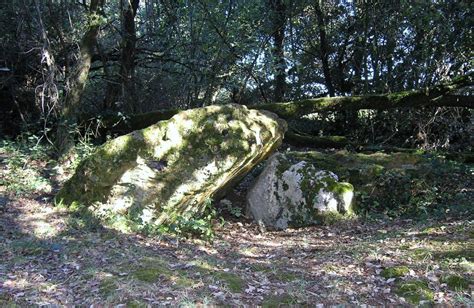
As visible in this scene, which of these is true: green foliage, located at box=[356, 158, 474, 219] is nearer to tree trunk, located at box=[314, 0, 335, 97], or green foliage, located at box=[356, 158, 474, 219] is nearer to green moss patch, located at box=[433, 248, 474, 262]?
green moss patch, located at box=[433, 248, 474, 262]

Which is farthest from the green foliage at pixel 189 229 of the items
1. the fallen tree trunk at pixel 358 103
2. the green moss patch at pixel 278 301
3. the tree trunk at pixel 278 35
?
the tree trunk at pixel 278 35

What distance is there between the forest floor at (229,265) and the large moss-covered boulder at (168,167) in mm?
626

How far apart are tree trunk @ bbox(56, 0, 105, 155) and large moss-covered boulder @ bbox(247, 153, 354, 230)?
4.14 metres

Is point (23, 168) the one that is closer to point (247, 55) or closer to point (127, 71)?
point (127, 71)

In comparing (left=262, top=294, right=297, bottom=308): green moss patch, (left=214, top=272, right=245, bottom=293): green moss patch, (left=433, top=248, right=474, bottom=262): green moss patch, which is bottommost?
(left=262, top=294, right=297, bottom=308): green moss patch

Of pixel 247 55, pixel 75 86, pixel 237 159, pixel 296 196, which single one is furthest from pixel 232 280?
pixel 247 55

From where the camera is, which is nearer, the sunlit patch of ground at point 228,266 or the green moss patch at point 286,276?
the sunlit patch of ground at point 228,266

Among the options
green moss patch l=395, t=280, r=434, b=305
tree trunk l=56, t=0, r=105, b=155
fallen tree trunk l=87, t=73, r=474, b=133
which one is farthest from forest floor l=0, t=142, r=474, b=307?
fallen tree trunk l=87, t=73, r=474, b=133

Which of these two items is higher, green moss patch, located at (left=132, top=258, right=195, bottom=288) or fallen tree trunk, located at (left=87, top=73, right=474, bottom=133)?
fallen tree trunk, located at (left=87, top=73, right=474, bottom=133)

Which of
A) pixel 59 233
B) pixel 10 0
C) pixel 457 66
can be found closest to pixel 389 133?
pixel 457 66

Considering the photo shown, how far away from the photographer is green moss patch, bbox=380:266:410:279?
4910mm

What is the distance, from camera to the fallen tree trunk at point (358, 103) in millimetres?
10680

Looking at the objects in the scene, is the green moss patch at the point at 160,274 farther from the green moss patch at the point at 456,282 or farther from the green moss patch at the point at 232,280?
the green moss patch at the point at 456,282

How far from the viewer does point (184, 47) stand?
1214 centimetres
